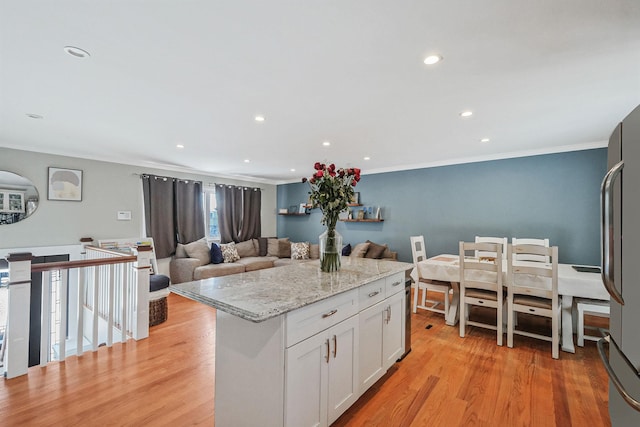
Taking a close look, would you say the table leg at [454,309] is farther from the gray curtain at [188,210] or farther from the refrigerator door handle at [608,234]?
the gray curtain at [188,210]

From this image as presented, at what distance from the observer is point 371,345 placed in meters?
2.06

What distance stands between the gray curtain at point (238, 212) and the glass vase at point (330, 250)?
450cm

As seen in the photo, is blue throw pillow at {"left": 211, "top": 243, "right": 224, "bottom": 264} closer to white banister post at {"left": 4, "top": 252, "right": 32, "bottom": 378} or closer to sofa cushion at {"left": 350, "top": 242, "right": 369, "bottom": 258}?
sofa cushion at {"left": 350, "top": 242, "right": 369, "bottom": 258}

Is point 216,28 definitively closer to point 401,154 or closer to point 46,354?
point 46,354

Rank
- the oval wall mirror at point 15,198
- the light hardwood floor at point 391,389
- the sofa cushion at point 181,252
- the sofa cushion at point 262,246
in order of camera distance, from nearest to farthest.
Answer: the light hardwood floor at point 391,389, the oval wall mirror at point 15,198, the sofa cushion at point 181,252, the sofa cushion at point 262,246

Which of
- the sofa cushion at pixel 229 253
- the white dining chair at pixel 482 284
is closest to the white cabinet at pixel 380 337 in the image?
the white dining chair at pixel 482 284

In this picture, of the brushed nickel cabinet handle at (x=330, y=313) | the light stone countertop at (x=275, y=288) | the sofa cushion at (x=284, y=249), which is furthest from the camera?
the sofa cushion at (x=284, y=249)

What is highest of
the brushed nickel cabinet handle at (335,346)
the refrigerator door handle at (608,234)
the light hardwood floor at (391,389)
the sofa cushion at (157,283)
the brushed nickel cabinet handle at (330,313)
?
the refrigerator door handle at (608,234)

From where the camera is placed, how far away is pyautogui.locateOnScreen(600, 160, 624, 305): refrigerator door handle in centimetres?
107

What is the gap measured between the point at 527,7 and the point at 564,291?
2635 millimetres

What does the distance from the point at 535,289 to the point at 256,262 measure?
4.60 meters

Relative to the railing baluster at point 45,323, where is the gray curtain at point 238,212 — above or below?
above

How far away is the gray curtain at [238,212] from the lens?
6.20m

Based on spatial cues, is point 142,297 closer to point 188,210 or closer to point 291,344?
point 291,344
